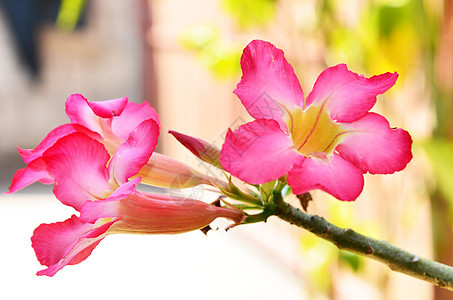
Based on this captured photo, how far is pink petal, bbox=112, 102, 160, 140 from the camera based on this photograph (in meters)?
0.28

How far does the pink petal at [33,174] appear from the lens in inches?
9.8

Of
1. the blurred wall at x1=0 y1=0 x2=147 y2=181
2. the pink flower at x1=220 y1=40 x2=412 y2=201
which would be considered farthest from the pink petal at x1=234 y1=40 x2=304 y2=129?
the blurred wall at x1=0 y1=0 x2=147 y2=181

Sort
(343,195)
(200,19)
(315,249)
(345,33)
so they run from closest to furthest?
(343,195)
(345,33)
(315,249)
(200,19)

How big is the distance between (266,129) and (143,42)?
4.32 metres

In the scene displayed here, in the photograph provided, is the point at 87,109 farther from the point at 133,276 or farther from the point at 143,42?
the point at 143,42

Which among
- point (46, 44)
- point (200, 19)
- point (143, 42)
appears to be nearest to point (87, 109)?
point (200, 19)

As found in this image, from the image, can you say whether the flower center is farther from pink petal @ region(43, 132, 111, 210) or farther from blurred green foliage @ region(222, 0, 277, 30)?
blurred green foliage @ region(222, 0, 277, 30)

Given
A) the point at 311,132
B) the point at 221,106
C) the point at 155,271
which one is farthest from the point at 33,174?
the point at 221,106

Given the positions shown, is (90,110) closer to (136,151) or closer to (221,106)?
(136,151)

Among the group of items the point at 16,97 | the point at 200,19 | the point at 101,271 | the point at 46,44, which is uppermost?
the point at 200,19

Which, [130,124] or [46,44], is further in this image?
[46,44]

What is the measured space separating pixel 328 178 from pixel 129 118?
117 millimetres

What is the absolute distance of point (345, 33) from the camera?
124 cm

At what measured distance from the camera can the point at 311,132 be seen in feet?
0.86
